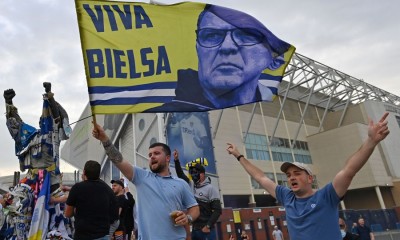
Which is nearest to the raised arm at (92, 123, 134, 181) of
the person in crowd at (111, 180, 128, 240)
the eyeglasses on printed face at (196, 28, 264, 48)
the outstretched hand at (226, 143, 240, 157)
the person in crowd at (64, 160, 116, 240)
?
the person in crowd at (64, 160, 116, 240)

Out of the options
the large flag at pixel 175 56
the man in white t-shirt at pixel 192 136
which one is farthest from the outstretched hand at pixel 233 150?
the man in white t-shirt at pixel 192 136

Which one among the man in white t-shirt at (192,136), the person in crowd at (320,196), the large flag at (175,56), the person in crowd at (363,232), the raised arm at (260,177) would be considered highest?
the man in white t-shirt at (192,136)

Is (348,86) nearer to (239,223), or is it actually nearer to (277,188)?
(239,223)

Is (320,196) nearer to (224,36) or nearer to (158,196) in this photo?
(158,196)

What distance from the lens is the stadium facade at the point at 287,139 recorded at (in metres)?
27.7

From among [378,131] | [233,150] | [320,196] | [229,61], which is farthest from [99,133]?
[229,61]

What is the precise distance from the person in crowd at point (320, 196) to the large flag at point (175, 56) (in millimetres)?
1808

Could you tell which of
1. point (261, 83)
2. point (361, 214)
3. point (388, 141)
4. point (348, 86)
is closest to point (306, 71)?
point (348, 86)

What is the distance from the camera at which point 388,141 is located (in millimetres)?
39625

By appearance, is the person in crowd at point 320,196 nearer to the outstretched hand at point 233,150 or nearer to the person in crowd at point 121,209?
the outstretched hand at point 233,150

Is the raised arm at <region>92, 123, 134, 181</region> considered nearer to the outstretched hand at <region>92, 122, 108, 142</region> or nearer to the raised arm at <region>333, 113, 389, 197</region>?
the outstretched hand at <region>92, 122, 108, 142</region>

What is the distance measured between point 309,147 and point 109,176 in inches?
877

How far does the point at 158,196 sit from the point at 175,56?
6.93ft

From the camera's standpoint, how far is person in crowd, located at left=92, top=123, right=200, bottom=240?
312cm
